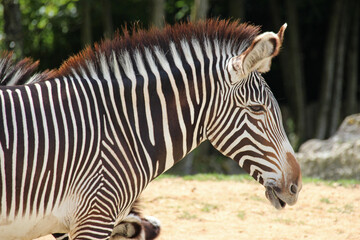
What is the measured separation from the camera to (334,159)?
9.30m

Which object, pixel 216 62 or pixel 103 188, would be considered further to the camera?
pixel 216 62

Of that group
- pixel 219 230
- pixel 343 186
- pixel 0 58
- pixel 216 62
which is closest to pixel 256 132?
pixel 216 62

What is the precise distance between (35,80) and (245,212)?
147 inches

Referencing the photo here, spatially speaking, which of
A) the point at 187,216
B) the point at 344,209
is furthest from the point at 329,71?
the point at 187,216

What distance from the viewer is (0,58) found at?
380 centimetres

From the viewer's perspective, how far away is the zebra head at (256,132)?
358 cm

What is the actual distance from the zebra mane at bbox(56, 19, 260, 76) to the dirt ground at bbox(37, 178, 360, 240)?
8.69 ft

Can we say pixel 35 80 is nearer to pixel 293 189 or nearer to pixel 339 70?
pixel 293 189

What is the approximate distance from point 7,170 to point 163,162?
104cm

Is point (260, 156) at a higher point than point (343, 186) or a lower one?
higher

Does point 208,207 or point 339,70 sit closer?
point 208,207

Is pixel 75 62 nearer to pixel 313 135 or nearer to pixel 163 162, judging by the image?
pixel 163 162

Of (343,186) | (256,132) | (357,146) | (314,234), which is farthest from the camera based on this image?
(357,146)

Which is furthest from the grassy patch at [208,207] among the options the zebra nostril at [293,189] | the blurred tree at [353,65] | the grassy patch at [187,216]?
the blurred tree at [353,65]
